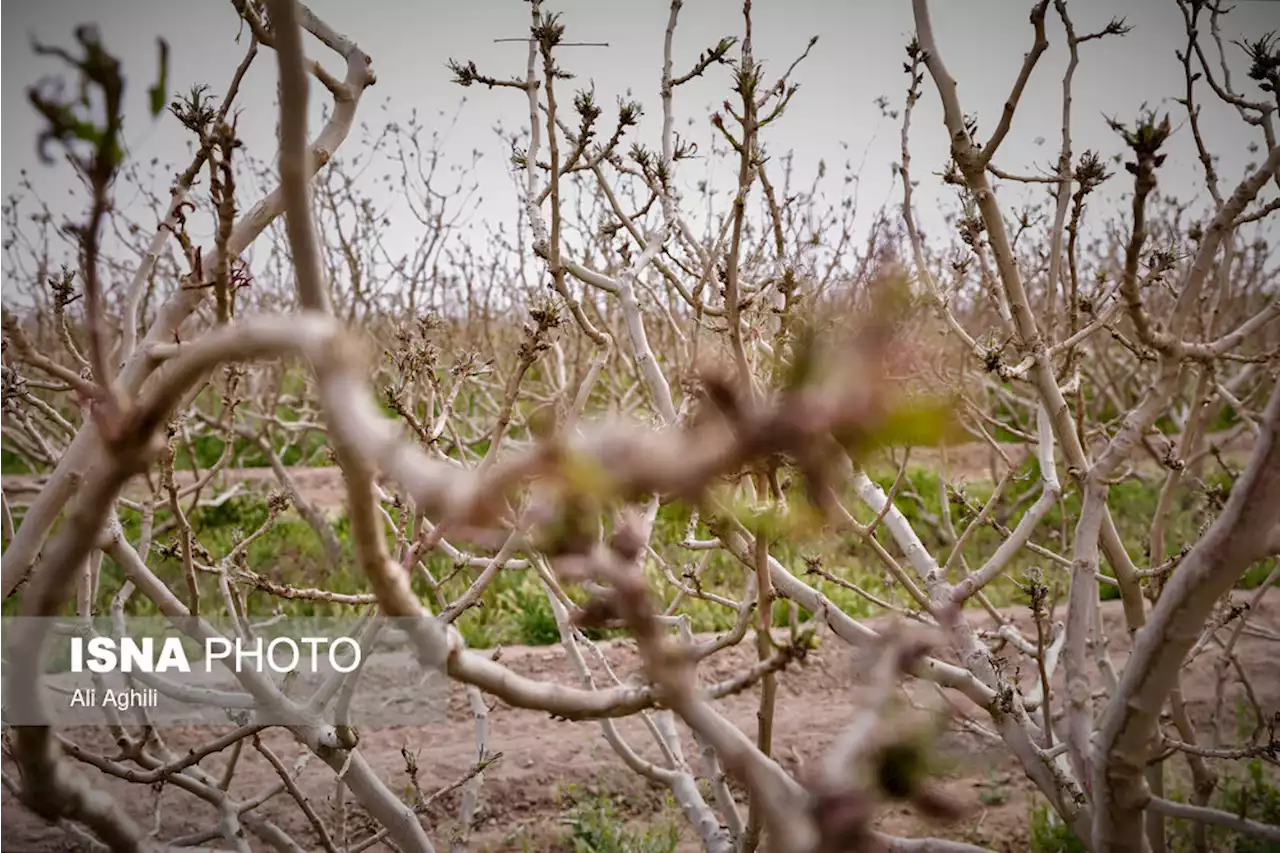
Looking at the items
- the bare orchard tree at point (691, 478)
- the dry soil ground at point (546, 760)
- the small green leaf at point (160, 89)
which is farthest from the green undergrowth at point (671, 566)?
the small green leaf at point (160, 89)

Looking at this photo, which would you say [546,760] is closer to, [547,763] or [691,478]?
[547,763]

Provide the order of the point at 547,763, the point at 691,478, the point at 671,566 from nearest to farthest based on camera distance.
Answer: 1. the point at 691,478
2. the point at 547,763
3. the point at 671,566

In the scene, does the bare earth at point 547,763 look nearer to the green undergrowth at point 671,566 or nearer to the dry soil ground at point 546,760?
the dry soil ground at point 546,760

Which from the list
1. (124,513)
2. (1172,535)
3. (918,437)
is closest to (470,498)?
(918,437)

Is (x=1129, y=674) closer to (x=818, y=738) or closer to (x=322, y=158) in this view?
(x=322, y=158)

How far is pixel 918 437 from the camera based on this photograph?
0.41m

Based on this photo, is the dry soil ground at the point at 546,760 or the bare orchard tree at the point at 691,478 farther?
the dry soil ground at the point at 546,760

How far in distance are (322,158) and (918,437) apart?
165cm

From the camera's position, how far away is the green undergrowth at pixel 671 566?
234 inches

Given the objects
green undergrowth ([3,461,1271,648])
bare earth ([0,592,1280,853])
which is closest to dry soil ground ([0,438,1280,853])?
bare earth ([0,592,1280,853])

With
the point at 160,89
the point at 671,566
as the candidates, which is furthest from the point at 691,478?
the point at 671,566

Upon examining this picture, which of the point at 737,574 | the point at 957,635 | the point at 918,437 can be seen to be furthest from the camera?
the point at 737,574

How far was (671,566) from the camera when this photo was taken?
498 centimetres

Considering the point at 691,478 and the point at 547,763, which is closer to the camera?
the point at 691,478
